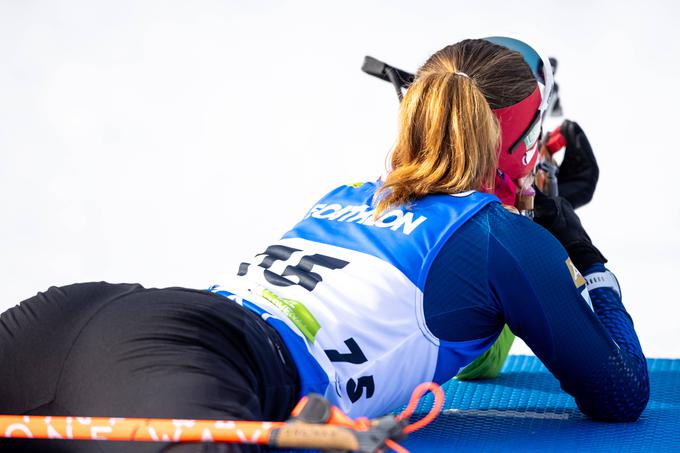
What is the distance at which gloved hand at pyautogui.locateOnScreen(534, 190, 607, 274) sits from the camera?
174cm

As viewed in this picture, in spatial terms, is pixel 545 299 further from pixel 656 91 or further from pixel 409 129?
pixel 656 91

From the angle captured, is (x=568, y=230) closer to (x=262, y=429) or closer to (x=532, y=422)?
(x=532, y=422)

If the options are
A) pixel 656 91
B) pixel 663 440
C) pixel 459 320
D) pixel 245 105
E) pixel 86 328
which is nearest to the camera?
pixel 86 328

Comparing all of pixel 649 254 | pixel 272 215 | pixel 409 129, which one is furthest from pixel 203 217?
pixel 409 129

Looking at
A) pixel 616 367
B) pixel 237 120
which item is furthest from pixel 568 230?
pixel 237 120

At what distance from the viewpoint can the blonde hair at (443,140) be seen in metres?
1.50

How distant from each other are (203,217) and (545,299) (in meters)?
2.41

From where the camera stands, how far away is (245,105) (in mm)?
4590

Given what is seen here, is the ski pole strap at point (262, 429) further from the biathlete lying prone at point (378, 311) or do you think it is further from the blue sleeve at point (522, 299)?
the blue sleeve at point (522, 299)

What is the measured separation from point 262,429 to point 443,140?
25.0 inches

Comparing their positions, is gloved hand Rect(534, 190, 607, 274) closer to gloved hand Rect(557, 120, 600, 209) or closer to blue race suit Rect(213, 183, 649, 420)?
blue race suit Rect(213, 183, 649, 420)

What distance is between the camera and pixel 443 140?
4.94 feet

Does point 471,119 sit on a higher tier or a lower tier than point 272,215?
higher

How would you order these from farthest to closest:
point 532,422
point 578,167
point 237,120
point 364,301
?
point 237,120 → point 578,167 → point 532,422 → point 364,301
